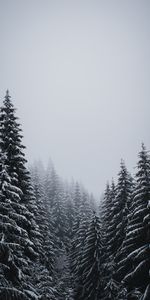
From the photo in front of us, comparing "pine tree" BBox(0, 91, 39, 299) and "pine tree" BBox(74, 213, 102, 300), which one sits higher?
"pine tree" BBox(0, 91, 39, 299)

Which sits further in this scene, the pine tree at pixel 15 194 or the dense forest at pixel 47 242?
the pine tree at pixel 15 194

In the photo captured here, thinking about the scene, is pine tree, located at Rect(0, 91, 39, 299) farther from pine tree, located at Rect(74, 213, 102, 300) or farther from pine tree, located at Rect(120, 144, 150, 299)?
pine tree, located at Rect(74, 213, 102, 300)

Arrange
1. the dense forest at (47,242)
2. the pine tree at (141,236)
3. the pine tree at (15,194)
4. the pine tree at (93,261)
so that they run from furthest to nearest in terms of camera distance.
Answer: the pine tree at (93,261)
the pine tree at (141,236)
the pine tree at (15,194)
the dense forest at (47,242)

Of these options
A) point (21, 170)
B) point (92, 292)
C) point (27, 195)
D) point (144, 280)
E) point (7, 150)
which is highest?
point (7, 150)

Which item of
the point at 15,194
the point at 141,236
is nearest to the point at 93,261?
the point at 141,236

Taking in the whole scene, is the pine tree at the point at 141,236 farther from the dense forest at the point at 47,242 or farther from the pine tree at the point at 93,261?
the pine tree at the point at 93,261

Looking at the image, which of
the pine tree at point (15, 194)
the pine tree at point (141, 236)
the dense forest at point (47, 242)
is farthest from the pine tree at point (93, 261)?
the pine tree at point (15, 194)

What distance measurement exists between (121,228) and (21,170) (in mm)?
13997

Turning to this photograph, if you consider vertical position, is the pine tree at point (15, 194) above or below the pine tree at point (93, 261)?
above

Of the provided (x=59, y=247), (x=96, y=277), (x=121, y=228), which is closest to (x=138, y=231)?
(x=121, y=228)

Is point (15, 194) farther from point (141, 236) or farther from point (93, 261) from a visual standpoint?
point (93, 261)

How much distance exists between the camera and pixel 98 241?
3134 centimetres

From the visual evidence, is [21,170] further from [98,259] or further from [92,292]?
[92,292]

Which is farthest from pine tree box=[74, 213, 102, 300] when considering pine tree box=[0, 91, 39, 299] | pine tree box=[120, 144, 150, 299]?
pine tree box=[0, 91, 39, 299]
